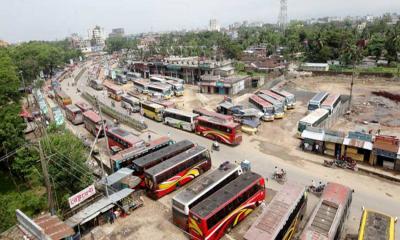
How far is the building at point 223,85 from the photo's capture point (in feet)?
179

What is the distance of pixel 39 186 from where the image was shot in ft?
92.7

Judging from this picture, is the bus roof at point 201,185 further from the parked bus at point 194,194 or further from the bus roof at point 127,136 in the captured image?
the bus roof at point 127,136

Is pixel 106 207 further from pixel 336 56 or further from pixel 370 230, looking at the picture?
pixel 336 56

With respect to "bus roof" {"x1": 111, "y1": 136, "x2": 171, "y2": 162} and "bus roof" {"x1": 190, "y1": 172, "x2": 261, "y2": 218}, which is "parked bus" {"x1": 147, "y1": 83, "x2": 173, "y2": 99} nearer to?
"bus roof" {"x1": 111, "y1": 136, "x2": 171, "y2": 162}

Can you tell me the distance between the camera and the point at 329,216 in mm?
15375

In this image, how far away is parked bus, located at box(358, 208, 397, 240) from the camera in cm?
1360

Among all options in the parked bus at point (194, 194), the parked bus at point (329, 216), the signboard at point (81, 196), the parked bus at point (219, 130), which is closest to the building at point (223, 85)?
the parked bus at point (219, 130)

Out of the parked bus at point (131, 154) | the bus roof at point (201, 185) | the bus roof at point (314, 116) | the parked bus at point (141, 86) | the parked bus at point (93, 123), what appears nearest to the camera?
the bus roof at point (201, 185)

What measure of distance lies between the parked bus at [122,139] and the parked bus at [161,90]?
22.2 metres

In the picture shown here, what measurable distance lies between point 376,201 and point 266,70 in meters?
58.5

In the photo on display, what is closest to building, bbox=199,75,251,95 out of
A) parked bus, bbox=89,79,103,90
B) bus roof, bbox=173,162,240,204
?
parked bus, bbox=89,79,103,90

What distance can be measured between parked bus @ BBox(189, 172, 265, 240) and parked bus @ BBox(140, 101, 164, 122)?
76.3 feet

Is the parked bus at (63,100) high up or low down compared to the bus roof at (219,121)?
down

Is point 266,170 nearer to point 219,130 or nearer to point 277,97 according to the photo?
point 219,130
